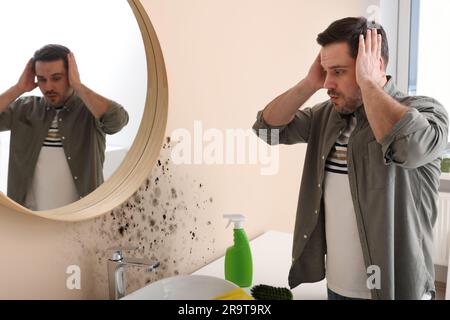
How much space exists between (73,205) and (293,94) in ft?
2.14

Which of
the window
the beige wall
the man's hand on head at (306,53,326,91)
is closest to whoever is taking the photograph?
the beige wall

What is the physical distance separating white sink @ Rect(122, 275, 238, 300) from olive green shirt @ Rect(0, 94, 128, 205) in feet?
0.97

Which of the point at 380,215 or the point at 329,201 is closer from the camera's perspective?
the point at 380,215

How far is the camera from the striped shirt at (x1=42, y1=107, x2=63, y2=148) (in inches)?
38.9

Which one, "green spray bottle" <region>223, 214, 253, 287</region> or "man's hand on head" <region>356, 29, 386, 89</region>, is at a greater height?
"man's hand on head" <region>356, 29, 386, 89</region>

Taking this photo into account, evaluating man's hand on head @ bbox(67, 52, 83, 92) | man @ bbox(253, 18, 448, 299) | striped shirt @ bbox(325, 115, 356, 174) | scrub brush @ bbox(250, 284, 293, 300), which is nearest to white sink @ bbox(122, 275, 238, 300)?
scrub brush @ bbox(250, 284, 293, 300)

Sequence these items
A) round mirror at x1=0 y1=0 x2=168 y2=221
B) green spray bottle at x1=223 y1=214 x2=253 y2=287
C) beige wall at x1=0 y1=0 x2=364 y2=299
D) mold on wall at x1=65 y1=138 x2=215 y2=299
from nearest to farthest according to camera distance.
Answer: round mirror at x1=0 y1=0 x2=168 y2=221
beige wall at x1=0 y1=0 x2=364 y2=299
mold on wall at x1=65 y1=138 x2=215 y2=299
green spray bottle at x1=223 y1=214 x2=253 y2=287

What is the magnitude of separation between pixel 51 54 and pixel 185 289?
2.18 feet

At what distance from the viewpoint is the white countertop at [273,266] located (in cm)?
137

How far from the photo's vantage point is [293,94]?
1.26m

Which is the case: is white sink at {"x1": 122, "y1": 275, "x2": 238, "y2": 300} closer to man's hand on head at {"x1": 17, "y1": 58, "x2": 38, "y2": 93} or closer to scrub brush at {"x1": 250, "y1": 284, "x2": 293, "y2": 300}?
scrub brush at {"x1": 250, "y1": 284, "x2": 293, "y2": 300}
